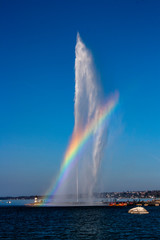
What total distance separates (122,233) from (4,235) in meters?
16.2

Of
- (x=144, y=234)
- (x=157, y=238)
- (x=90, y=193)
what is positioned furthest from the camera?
(x=90, y=193)

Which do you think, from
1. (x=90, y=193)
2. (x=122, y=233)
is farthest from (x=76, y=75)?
(x=122, y=233)

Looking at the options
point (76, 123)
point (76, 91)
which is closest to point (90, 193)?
point (76, 123)

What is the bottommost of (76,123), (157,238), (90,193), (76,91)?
(157,238)

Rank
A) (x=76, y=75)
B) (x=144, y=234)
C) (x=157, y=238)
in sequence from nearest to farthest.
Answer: (x=157, y=238) < (x=144, y=234) < (x=76, y=75)

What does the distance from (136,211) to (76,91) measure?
37229 mm

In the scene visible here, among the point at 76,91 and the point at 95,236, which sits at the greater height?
the point at 76,91

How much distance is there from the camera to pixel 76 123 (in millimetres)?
89875

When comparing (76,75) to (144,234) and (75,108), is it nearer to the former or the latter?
(75,108)

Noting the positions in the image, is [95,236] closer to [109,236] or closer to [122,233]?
[109,236]

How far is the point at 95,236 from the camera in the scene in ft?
132

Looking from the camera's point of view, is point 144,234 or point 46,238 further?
point 144,234

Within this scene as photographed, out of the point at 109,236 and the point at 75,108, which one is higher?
the point at 75,108

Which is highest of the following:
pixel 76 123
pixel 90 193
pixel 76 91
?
pixel 76 91
